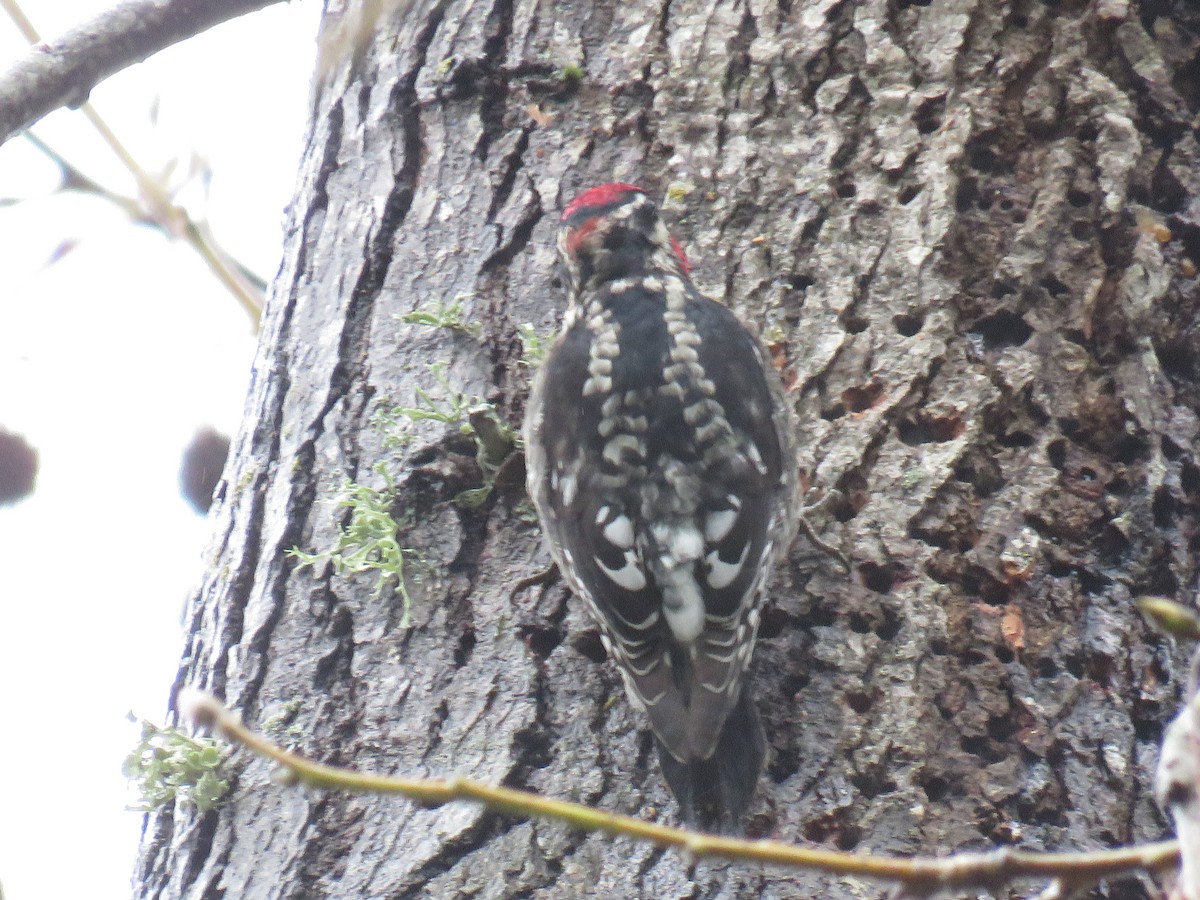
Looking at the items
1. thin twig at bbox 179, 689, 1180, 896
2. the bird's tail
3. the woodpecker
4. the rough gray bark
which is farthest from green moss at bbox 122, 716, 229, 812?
thin twig at bbox 179, 689, 1180, 896

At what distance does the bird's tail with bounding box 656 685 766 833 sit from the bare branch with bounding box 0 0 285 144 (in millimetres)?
1688

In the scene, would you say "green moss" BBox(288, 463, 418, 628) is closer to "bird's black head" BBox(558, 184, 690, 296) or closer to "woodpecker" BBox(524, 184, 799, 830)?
"woodpecker" BBox(524, 184, 799, 830)

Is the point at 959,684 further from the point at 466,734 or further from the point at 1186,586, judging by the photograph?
the point at 466,734

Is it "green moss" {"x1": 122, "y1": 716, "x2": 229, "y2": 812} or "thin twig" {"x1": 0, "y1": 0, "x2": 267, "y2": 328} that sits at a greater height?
"thin twig" {"x1": 0, "y1": 0, "x2": 267, "y2": 328}

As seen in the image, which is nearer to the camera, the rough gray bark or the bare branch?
the rough gray bark

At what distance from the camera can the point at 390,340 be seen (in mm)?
3045

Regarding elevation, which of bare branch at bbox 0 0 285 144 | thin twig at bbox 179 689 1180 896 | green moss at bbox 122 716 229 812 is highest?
bare branch at bbox 0 0 285 144

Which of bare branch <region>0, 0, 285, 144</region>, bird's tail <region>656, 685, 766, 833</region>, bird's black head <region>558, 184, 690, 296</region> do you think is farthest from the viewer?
bird's black head <region>558, 184, 690, 296</region>

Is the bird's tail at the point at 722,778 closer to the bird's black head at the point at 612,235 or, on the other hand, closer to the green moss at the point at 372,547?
the green moss at the point at 372,547

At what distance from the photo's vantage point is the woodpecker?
2.47 metres

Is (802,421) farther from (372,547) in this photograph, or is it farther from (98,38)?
(98,38)

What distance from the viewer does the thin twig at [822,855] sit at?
3.38ft

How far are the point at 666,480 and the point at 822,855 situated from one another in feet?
5.53

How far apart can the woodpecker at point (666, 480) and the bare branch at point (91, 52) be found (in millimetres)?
913
